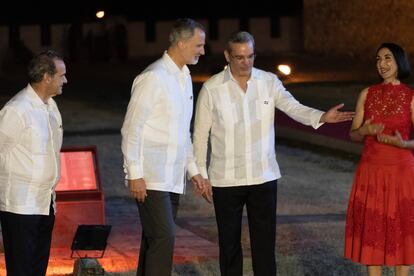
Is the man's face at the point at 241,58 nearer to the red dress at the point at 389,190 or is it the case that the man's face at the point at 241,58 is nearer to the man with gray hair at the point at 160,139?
the man with gray hair at the point at 160,139

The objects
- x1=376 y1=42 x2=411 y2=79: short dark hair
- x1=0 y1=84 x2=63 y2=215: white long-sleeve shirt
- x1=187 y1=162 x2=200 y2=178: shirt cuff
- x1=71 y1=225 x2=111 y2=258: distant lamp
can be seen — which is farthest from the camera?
x1=71 y1=225 x2=111 y2=258: distant lamp

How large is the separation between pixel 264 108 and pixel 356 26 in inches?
1343

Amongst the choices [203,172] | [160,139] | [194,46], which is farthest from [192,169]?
[194,46]

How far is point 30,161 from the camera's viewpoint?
6023 mm

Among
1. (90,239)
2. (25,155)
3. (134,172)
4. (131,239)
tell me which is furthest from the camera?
(131,239)

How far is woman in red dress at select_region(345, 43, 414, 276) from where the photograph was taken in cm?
678

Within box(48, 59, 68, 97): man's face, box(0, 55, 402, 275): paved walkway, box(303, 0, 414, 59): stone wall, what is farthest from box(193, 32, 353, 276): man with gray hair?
box(303, 0, 414, 59): stone wall

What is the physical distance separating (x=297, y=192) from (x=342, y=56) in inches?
1133

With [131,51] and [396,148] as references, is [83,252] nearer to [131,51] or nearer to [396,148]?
[396,148]

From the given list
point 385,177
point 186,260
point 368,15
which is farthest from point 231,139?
point 368,15

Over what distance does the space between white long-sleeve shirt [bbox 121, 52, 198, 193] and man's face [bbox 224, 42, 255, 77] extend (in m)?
0.37

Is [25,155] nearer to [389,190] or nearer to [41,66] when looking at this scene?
[41,66]

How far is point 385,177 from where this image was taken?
22.3 ft

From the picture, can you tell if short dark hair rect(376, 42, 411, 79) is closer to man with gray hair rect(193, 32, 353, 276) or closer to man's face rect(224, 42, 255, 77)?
man with gray hair rect(193, 32, 353, 276)
